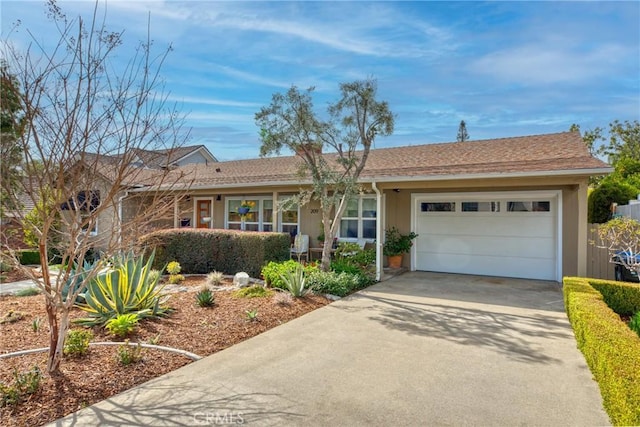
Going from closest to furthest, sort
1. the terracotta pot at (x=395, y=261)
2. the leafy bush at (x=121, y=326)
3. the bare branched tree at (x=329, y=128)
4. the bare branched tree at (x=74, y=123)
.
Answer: the bare branched tree at (x=74, y=123), the leafy bush at (x=121, y=326), the bare branched tree at (x=329, y=128), the terracotta pot at (x=395, y=261)

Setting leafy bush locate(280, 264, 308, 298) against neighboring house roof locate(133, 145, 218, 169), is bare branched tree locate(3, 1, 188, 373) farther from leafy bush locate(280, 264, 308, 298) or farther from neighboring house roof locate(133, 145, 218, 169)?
leafy bush locate(280, 264, 308, 298)

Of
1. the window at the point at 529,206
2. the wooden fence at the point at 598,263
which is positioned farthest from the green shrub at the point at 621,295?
the window at the point at 529,206

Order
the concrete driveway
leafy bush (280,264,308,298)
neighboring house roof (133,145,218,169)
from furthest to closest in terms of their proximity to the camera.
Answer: leafy bush (280,264,308,298) → neighboring house roof (133,145,218,169) → the concrete driveway

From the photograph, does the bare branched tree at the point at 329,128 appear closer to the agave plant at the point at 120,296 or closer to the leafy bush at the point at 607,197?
the agave plant at the point at 120,296

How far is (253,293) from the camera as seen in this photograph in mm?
7422

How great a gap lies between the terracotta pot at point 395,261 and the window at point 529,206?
3.25 meters

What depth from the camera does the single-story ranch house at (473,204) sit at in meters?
8.66

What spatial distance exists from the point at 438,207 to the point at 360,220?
2416 mm

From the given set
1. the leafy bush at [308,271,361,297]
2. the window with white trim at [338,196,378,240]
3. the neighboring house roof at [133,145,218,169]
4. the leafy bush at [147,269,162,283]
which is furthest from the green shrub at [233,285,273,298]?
the window with white trim at [338,196,378,240]

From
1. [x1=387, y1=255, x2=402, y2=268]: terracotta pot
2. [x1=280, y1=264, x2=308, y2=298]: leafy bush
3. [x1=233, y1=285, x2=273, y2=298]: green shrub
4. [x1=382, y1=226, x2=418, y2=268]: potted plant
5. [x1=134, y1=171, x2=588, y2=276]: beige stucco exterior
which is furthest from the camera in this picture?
[x1=387, y1=255, x2=402, y2=268]: terracotta pot

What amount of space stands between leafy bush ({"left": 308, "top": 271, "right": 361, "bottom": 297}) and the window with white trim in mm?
3393

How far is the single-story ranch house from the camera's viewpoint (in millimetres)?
8656

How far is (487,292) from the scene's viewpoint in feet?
26.7

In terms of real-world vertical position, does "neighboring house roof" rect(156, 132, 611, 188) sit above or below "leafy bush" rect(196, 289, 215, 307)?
above
